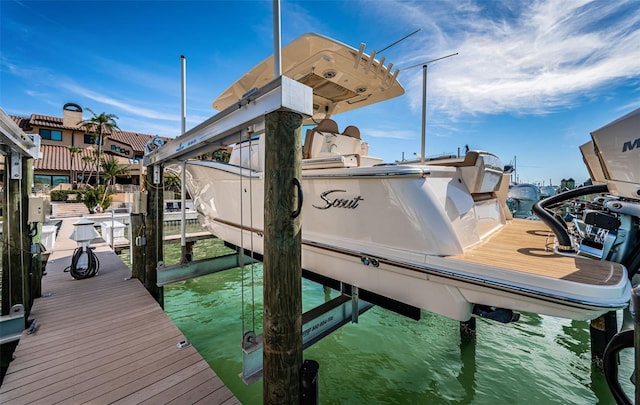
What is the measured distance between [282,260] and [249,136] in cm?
121

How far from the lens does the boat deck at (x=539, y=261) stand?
74.1 inches

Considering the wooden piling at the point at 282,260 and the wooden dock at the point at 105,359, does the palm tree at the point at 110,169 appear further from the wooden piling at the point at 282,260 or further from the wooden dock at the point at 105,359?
the wooden piling at the point at 282,260

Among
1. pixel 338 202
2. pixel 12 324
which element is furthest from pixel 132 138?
pixel 338 202

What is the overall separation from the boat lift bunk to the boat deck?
2.77 ft

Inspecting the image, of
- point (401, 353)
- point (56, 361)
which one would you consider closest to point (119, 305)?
point (56, 361)

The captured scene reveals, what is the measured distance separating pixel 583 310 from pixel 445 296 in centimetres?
82

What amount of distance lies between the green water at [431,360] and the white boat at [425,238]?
114cm

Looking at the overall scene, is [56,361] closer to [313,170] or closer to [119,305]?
[119,305]

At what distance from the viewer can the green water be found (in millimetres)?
3098

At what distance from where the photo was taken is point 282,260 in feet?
6.25

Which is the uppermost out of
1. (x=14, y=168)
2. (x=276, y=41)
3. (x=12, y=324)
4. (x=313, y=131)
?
(x=276, y=41)

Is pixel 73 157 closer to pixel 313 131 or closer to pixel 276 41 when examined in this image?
pixel 313 131

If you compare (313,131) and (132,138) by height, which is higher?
(132,138)

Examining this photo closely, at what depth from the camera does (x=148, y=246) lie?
446 cm
